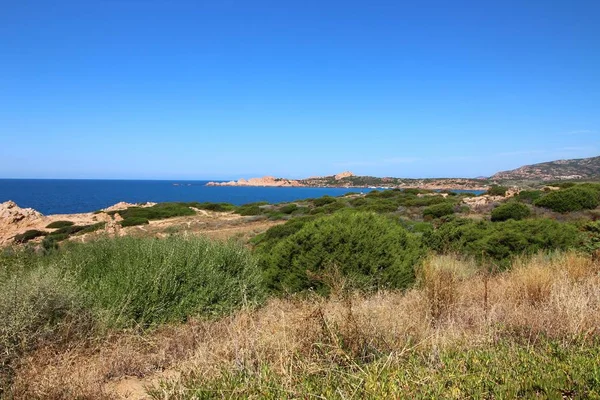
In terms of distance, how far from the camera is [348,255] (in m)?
6.93

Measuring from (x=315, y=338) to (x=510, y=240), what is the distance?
27.2 ft

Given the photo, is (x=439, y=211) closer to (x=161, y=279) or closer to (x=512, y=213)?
(x=512, y=213)

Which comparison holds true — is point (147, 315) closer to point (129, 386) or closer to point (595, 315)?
point (129, 386)

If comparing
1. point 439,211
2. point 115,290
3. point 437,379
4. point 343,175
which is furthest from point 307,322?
point 343,175

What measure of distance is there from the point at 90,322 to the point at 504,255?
9391 mm

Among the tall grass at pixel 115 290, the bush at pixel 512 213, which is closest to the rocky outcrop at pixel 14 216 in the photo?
the tall grass at pixel 115 290

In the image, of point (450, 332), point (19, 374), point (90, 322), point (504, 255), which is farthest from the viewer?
point (504, 255)

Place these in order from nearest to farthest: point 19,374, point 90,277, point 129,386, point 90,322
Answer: point 19,374
point 129,386
point 90,322
point 90,277

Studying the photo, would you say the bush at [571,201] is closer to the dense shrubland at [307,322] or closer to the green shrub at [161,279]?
the dense shrubland at [307,322]

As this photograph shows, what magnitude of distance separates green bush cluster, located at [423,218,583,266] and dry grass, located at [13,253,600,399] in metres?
4.73

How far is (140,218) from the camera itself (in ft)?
101

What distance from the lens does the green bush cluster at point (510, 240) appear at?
985 cm

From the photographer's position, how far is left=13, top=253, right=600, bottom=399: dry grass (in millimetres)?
3316

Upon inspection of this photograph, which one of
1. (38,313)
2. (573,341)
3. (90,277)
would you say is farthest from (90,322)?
(573,341)
